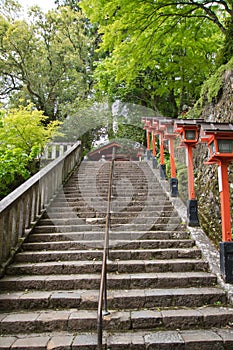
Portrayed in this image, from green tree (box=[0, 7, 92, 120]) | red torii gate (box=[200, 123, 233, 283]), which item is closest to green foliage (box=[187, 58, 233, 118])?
red torii gate (box=[200, 123, 233, 283])

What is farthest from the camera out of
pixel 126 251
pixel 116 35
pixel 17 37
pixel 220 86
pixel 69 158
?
pixel 17 37

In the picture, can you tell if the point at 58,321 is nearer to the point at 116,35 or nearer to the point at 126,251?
the point at 126,251

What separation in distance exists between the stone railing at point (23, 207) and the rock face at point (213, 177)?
3476 mm

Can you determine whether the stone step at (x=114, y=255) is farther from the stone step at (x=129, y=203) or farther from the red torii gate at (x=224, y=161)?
the stone step at (x=129, y=203)

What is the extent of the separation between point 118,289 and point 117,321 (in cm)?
63

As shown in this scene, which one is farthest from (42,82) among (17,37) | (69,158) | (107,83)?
(69,158)

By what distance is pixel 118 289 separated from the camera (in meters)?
3.93

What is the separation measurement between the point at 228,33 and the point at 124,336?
766 centimetres

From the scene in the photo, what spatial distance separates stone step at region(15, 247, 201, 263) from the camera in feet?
14.9

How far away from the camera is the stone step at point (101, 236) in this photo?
16.8ft

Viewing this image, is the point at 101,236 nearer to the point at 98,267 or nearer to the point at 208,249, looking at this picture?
the point at 98,267

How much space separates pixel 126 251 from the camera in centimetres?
467

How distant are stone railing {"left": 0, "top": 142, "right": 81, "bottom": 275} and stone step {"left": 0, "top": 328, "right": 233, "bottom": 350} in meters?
1.33

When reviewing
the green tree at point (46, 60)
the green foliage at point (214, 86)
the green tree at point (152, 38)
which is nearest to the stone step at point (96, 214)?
the green foliage at point (214, 86)
